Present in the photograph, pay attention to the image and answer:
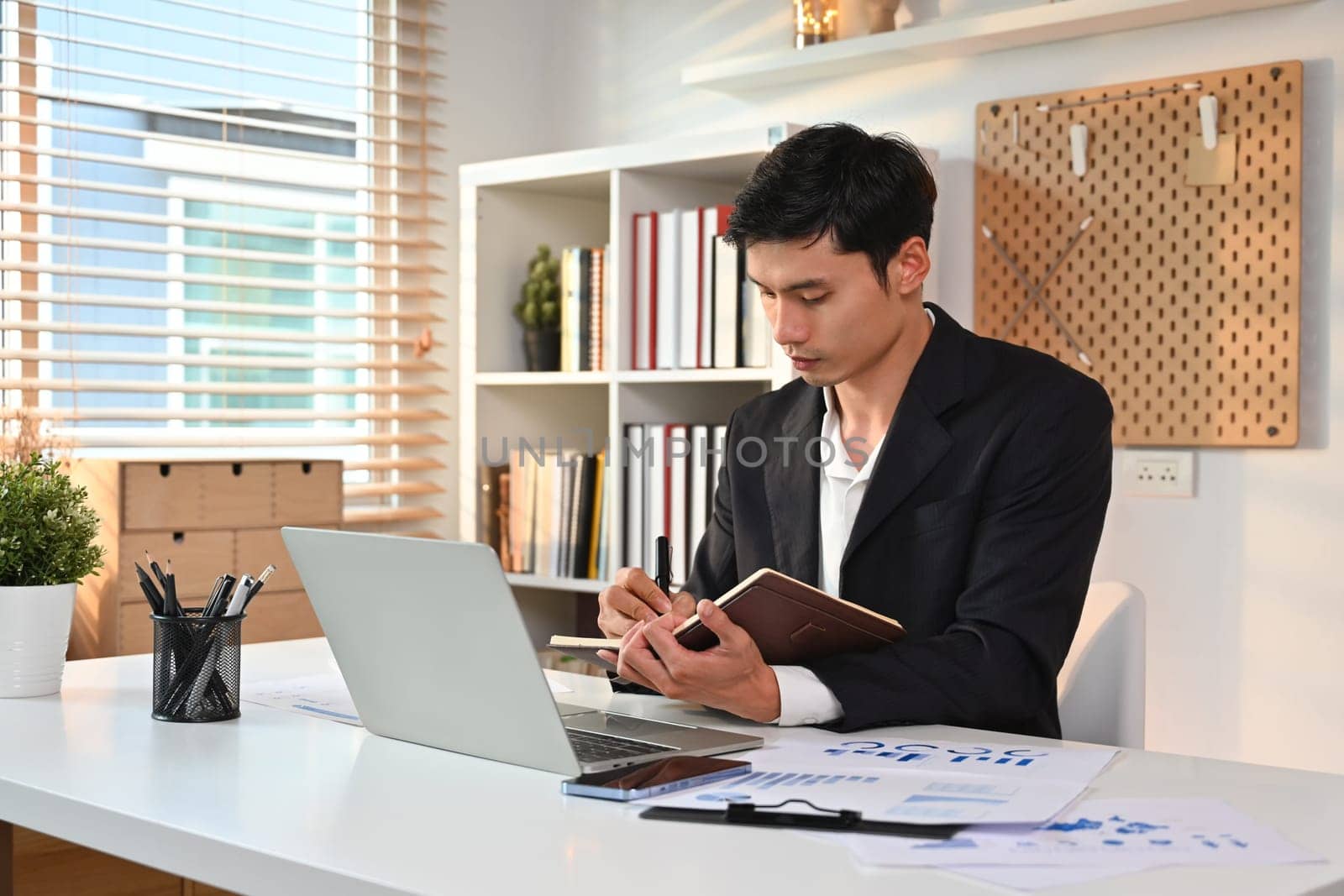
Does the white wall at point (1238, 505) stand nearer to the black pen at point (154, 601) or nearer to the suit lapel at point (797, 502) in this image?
the suit lapel at point (797, 502)

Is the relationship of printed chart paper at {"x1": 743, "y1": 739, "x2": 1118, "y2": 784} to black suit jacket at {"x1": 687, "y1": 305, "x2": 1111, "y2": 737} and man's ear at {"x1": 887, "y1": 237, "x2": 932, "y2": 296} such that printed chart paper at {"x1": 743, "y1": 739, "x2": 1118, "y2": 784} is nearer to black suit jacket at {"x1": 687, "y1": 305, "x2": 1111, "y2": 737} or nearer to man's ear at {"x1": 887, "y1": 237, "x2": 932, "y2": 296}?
black suit jacket at {"x1": 687, "y1": 305, "x2": 1111, "y2": 737}

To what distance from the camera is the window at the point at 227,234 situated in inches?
109

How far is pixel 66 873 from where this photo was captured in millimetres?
1474

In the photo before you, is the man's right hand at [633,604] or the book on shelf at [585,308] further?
the book on shelf at [585,308]

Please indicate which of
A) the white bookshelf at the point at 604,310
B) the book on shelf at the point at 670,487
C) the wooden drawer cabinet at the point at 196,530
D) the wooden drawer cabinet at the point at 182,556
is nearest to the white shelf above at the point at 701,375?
the white bookshelf at the point at 604,310

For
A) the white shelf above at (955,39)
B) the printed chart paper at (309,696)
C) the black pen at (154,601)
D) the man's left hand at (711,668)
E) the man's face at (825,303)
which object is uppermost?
the white shelf above at (955,39)

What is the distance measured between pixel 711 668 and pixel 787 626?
0.33ft

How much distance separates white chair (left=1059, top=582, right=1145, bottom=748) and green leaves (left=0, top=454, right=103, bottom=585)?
1.12 metres

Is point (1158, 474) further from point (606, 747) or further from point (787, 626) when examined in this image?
point (606, 747)

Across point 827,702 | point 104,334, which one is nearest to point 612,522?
point 104,334

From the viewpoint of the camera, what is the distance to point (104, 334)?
9.30 ft

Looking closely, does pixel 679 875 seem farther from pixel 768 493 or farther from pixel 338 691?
pixel 768 493

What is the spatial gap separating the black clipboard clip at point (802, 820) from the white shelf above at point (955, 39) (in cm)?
190

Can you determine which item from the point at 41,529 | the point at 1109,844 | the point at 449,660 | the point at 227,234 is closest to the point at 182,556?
the point at 227,234
